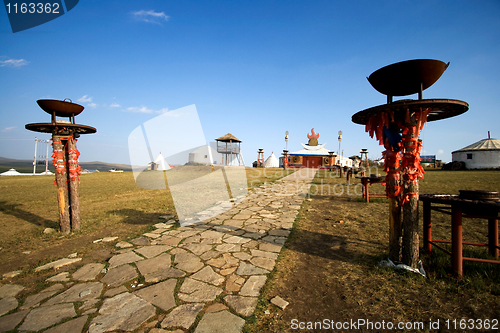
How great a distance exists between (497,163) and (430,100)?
119 feet

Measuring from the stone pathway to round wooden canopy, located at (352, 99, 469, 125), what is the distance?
2.81 m

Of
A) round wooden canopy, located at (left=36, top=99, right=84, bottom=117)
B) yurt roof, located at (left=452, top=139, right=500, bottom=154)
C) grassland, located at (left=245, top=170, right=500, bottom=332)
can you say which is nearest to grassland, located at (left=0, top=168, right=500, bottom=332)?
grassland, located at (left=245, top=170, right=500, bottom=332)

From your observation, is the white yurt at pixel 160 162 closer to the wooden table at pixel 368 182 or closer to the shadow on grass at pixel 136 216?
the shadow on grass at pixel 136 216

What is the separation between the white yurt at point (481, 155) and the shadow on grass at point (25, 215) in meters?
39.8

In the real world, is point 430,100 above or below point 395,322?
above

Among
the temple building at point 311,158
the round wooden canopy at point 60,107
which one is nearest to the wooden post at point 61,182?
the round wooden canopy at point 60,107

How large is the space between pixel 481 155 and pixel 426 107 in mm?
35480

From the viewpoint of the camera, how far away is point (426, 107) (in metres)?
2.97

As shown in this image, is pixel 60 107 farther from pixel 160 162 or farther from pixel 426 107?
pixel 160 162

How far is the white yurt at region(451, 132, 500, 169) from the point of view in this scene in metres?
26.4

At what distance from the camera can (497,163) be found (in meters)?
26.3

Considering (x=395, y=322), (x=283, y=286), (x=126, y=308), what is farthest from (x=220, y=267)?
(x=395, y=322)

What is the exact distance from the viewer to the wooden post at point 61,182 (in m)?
5.02

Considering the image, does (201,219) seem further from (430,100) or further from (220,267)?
(430,100)
